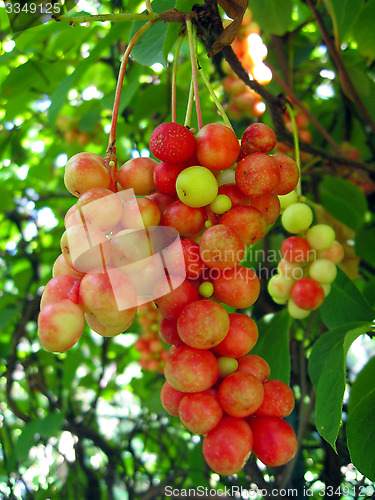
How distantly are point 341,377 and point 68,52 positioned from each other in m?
1.12

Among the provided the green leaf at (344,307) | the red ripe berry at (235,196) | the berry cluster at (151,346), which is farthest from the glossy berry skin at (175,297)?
the berry cluster at (151,346)

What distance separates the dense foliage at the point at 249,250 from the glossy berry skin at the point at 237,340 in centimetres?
18

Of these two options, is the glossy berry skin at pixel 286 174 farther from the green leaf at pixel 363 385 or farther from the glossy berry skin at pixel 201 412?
the green leaf at pixel 363 385

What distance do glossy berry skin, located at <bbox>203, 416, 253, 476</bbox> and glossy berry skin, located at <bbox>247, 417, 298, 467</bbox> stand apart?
1 centimetres

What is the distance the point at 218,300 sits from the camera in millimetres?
453

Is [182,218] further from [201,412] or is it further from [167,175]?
[201,412]

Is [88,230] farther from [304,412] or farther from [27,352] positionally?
[27,352]

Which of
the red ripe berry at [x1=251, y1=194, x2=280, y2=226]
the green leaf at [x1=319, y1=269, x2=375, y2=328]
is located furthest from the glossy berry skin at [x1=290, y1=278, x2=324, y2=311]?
the red ripe berry at [x1=251, y1=194, x2=280, y2=226]

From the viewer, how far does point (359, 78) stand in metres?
1.12

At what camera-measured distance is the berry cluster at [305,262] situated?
2.38 ft

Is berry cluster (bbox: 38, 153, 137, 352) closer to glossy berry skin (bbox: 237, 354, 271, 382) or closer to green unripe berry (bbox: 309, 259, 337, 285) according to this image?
glossy berry skin (bbox: 237, 354, 271, 382)

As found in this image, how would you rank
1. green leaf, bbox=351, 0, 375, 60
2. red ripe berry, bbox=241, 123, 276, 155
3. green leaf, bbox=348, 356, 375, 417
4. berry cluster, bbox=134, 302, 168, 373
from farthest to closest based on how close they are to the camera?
berry cluster, bbox=134, 302, 168, 373
green leaf, bbox=351, 0, 375, 60
green leaf, bbox=348, 356, 375, 417
red ripe berry, bbox=241, 123, 276, 155

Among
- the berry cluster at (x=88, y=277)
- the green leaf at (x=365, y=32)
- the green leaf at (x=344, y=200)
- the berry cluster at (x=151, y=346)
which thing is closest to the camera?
the berry cluster at (x=88, y=277)

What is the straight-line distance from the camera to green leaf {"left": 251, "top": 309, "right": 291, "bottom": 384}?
750 mm
